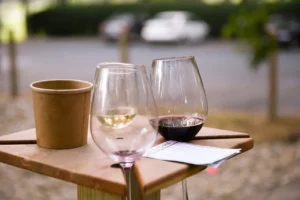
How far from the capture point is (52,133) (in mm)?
1506

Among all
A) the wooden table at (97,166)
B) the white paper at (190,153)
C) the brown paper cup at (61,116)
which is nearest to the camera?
the wooden table at (97,166)

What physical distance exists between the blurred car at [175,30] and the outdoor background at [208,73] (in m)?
0.23

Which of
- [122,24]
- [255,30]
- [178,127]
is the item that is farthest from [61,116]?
[122,24]

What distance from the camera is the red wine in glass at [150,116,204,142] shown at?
1.54m

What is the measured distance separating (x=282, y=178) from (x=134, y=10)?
1580 cm

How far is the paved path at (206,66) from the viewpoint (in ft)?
24.0

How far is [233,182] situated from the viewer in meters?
3.92

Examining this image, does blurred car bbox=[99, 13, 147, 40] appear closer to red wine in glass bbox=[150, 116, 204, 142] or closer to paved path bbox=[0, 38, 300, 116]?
paved path bbox=[0, 38, 300, 116]

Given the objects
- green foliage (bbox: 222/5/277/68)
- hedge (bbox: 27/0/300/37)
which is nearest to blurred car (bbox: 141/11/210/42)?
hedge (bbox: 27/0/300/37)

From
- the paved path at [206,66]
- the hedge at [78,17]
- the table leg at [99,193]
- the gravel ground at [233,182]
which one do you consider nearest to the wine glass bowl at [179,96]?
the table leg at [99,193]

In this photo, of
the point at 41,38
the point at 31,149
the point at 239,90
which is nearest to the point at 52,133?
the point at 31,149

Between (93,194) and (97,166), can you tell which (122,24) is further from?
(97,166)

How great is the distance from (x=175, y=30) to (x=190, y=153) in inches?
544

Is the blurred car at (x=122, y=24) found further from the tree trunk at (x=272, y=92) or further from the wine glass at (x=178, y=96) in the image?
the wine glass at (x=178, y=96)
